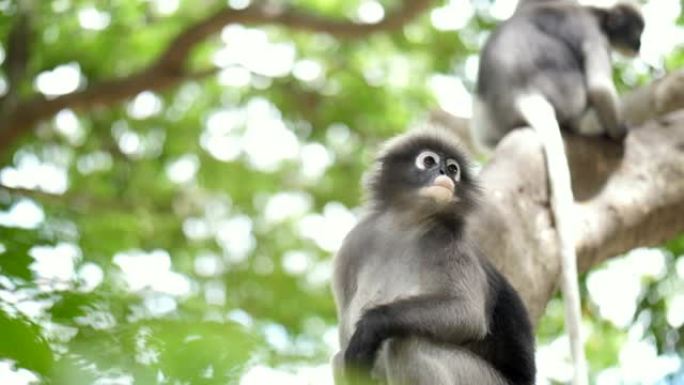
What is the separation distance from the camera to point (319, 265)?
8914mm

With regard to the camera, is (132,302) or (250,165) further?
(250,165)

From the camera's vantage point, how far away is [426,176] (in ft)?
11.7

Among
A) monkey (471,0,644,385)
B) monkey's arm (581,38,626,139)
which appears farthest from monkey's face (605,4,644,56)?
monkey's arm (581,38,626,139)

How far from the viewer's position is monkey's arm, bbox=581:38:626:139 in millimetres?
5203

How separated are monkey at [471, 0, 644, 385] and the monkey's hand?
241 centimetres

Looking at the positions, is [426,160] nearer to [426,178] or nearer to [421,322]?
[426,178]

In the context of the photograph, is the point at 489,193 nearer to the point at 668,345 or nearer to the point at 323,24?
the point at 668,345

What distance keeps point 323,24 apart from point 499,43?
1.44 m

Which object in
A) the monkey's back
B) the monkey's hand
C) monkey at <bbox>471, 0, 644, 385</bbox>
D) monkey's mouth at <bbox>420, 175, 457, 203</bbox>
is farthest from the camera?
the monkey's back

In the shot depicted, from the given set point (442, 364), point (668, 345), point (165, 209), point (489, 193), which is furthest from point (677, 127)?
point (165, 209)

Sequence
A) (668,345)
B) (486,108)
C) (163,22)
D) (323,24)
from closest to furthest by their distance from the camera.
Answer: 1. (668,345)
2. (486,108)
3. (323,24)
4. (163,22)

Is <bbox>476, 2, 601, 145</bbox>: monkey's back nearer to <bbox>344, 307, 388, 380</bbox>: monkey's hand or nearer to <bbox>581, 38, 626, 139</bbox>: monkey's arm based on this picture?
<bbox>581, 38, 626, 139</bbox>: monkey's arm

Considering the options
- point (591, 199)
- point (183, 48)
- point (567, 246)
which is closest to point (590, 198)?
point (591, 199)

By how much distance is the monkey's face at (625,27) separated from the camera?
21.7 ft
